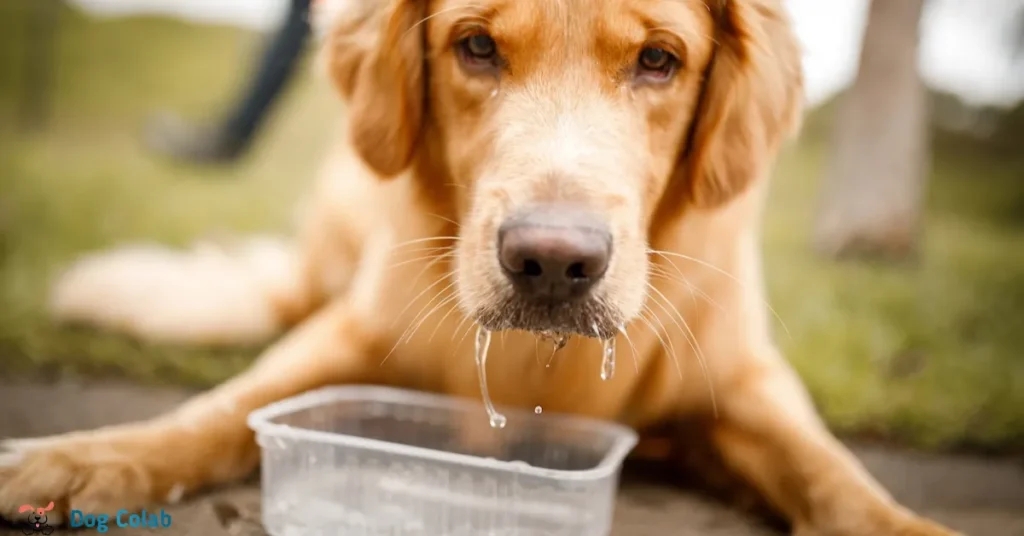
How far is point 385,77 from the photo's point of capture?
6.00ft

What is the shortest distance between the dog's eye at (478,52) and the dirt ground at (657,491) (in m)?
1.00

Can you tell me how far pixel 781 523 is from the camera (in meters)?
1.83

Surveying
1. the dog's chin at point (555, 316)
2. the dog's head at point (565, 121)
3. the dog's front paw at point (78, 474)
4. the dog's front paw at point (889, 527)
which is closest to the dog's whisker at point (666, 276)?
the dog's head at point (565, 121)

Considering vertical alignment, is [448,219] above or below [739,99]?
below

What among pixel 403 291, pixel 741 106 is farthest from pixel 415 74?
pixel 741 106

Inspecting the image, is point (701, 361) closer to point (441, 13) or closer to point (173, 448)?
point (441, 13)

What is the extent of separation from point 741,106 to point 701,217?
0.26 metres

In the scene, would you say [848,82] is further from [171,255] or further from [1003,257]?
[171,255]

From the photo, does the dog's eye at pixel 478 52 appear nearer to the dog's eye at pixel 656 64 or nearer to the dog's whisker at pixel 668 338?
the dog's eye at pixel 656 64

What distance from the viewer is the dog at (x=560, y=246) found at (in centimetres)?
146

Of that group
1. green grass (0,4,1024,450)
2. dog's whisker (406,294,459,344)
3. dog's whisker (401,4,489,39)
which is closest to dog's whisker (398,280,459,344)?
dog's whisker (406,294,459,344)

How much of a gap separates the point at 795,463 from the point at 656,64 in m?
0.90

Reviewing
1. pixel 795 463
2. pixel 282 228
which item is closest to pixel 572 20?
pixel 795 463

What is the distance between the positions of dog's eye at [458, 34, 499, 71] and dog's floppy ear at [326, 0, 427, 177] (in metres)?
0.14
